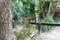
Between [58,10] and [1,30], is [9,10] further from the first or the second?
[58,10]

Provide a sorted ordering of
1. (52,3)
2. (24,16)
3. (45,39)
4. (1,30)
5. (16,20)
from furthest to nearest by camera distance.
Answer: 1. (24,16)
2. (16,20)
3. (52,3)
4. (45,39)
5. (1,30)

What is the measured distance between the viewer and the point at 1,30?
6.07 ft

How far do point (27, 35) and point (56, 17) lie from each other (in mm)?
3190

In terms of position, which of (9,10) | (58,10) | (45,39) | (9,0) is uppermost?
(9,0)

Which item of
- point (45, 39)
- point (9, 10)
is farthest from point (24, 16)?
point (9, 10)

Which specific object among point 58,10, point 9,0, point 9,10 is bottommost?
point 58,10

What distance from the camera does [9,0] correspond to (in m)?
1.86

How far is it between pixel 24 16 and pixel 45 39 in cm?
332

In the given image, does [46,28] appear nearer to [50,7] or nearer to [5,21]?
[50,7]

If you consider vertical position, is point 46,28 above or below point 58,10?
below

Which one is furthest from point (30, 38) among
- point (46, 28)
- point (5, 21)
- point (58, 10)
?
point (58, 10)

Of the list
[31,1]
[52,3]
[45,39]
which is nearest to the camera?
[45,39]

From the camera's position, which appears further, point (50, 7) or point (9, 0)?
point (50, 7)

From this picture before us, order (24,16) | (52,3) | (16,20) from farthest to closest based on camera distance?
1. (24,16)
2. (16,20)
3. (52,3)
